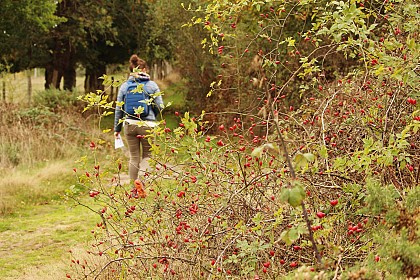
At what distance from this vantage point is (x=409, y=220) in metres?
2.73

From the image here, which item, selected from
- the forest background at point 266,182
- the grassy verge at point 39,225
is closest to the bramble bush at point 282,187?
the forest background at point 266,182

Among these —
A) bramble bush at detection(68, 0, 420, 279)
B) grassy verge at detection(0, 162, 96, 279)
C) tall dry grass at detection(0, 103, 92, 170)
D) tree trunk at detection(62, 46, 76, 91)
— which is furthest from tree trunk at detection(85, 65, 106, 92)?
bramble bush at detection(68, 0, 420, 279)

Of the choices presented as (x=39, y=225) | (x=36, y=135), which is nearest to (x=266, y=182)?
(x=39, y=225)

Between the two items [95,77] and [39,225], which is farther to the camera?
[95,77]

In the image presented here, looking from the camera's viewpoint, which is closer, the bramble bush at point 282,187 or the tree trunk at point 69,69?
the bramble bush at point 282,187

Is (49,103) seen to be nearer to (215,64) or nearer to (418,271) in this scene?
(215,64)

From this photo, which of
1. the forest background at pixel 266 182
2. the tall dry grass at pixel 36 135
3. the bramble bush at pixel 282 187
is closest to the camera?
the forest background at pixel 266 182

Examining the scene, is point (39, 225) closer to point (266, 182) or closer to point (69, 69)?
point (266, 182)

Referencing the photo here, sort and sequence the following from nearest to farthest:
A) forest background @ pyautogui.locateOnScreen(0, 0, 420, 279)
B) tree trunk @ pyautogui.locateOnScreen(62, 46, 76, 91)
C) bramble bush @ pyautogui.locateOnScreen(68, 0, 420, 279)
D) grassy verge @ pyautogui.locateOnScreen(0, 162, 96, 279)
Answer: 1. forest background @ pyautogui.locateOnScreen(0, 0, 420, 279)
2. bramble bush @ pyautogui.locateOnScreen(68, 0, 420, 279)
3. grassy verge @ pyautogui.locateOnScreen(0, 162, 96, 279)
4. tree trunk @ pyautogui.locateOnScreen(62, 46, 76, 91)

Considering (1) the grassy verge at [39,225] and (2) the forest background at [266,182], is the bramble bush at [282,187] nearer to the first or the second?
(2) the forest background at [266,182]

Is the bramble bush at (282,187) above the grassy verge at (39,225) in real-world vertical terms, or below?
above

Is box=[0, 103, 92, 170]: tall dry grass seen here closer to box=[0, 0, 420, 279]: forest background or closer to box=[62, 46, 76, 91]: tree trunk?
box=[0, 0, 420, 279]: forest background

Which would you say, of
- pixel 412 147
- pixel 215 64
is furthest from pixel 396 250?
pixel 215 64

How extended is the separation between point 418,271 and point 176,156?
8.07ft
